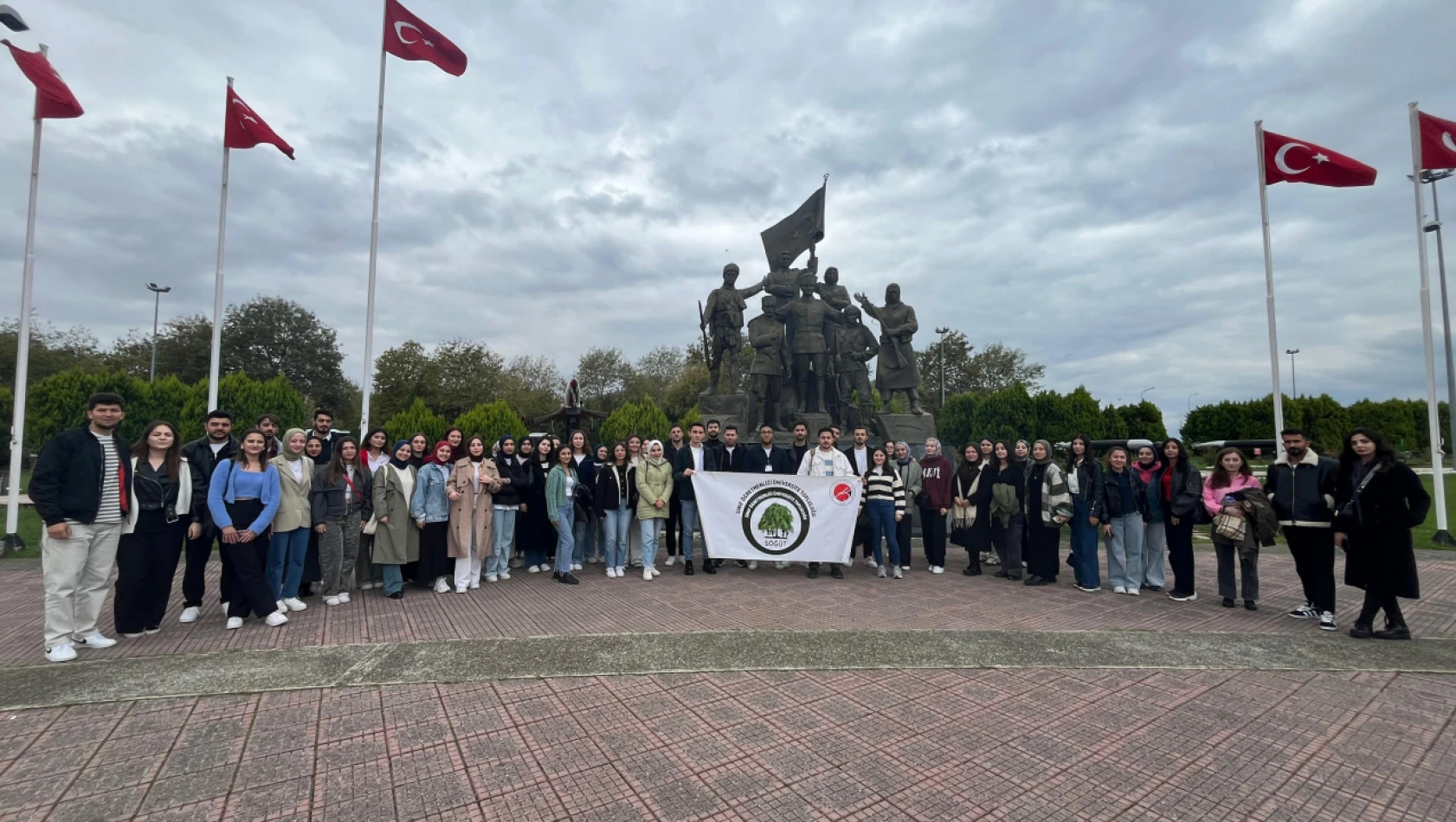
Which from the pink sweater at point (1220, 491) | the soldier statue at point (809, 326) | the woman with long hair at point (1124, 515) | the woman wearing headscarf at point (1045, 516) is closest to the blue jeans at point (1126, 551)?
the woman with long hair at point (1124, 515)

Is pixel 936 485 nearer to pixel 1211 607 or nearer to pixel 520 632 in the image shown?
pixel 1211 607

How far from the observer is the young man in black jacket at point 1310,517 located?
5773 millimetres

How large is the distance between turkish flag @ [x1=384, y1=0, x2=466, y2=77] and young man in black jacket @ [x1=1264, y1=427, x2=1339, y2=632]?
12.8 metres

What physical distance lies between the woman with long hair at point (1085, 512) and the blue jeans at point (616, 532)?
5030 millimetres

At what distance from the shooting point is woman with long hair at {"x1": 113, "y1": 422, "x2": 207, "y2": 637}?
5160mm

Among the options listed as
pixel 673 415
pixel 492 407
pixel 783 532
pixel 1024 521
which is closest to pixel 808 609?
pixel 783 532

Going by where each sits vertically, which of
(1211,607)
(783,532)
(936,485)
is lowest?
(1211,607)

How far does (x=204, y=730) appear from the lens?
346 centimetres

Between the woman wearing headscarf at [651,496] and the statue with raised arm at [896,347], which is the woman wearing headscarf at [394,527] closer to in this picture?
the woman wearing headscarf at [651,496]

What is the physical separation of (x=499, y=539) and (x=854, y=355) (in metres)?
8.53

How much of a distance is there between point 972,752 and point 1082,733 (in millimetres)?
691

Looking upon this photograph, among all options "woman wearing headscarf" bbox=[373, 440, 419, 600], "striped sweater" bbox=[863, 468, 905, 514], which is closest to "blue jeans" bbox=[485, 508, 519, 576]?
"woman wearing headscarf" bbox=[373, 440, 419, 600]

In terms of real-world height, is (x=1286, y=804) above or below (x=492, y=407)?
below

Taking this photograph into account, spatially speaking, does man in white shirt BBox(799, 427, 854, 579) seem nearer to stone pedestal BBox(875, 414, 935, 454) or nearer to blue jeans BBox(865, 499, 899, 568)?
blue jeans BBox(865, 499, 899, 568)
